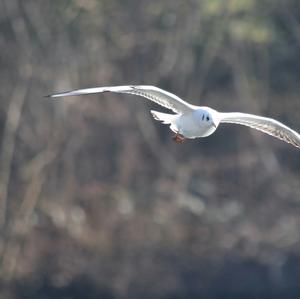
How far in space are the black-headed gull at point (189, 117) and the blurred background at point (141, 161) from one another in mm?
8765

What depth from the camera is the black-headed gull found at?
10281 mm

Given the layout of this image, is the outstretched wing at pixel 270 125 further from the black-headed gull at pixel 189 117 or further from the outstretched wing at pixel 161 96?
the outstretched wing at pixel 161 96

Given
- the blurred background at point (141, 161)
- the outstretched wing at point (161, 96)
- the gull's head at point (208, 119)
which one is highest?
the blurred background at point (141, 161)

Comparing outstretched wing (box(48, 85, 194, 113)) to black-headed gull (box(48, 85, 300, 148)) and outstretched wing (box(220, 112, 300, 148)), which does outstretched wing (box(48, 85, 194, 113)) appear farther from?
outstretched wing (box(220, 112, 300, 148))

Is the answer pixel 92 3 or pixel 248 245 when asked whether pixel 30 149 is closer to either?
pixel 92 3

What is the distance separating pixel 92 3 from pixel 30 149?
251 cm

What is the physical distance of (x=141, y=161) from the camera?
20.7 meters

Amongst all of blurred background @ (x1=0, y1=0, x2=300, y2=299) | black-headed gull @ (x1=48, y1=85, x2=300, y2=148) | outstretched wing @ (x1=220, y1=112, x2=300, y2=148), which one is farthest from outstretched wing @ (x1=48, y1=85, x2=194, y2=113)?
blurred background @ (x1=0, y1=0, x2=300, y2=299)

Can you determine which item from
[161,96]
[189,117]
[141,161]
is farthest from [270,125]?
[141,161]

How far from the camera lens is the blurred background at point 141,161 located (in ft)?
64.7

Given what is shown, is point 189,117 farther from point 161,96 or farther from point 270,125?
point 270,125

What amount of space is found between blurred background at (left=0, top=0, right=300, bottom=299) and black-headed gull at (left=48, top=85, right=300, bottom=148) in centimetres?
876

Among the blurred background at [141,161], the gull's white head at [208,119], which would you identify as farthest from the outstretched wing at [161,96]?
the blurred background at [141,161]

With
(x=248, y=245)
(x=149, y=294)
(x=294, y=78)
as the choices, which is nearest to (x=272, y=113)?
(x=294, y=78)
